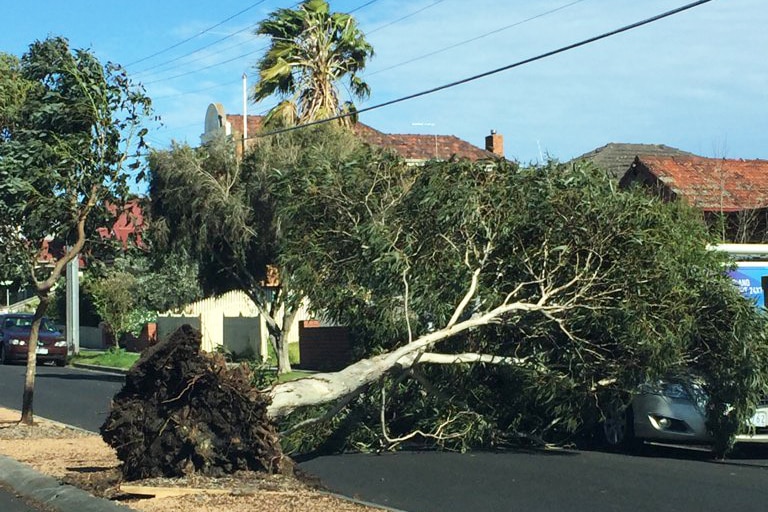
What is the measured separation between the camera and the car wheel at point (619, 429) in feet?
40.0

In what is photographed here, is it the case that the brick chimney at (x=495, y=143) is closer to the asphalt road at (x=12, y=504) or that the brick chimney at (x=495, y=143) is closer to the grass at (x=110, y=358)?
the grass at (x=110, y=358)

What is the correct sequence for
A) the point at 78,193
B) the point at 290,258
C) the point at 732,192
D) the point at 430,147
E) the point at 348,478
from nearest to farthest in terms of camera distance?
the point at 348,478 < the point at 290,258 < the point at 78,193 < the point at 732,192 < the point at 430,147

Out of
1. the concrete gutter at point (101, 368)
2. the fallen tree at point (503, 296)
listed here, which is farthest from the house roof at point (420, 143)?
the fallen tree at point (503, 296)

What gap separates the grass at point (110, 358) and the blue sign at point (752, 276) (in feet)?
67.1

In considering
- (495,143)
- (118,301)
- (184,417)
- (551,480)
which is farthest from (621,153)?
(184,417)

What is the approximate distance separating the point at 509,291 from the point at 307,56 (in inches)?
673

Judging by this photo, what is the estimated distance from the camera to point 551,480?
1026 centimetres

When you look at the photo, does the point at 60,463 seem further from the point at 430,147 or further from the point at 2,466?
the point at 430,147

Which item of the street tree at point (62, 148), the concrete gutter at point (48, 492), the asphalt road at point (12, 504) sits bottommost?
the asphalt road at point (12, 504)

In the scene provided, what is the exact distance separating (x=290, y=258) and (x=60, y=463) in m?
3.60

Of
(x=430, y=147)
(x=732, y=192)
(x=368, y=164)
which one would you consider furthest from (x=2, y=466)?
(x=430, y=147)

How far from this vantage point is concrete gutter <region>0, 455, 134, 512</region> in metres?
8.80

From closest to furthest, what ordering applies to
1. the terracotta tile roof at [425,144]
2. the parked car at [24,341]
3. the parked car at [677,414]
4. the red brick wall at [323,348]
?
the parked car at [677,414]
the red brick wall at [323,348]
the parked car at [24,341]
the terracotta tile roof at [425,144]

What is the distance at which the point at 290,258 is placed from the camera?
12617 millimetres
